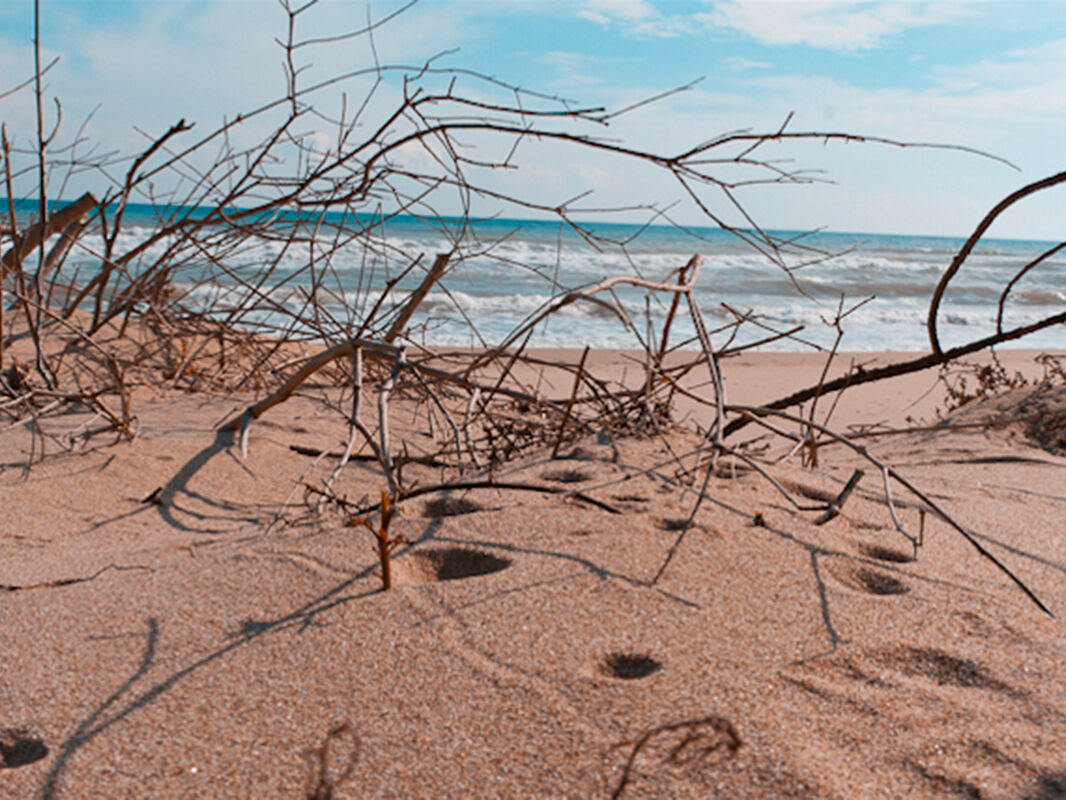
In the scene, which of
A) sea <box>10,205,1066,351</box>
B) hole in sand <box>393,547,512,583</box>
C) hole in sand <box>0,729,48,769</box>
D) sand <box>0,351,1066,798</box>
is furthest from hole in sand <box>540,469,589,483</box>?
hole in sand <box>0,729,48,769</box>

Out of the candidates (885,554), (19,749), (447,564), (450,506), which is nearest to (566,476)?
(450,506)

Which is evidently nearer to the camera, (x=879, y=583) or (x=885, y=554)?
(x=879, y=583)

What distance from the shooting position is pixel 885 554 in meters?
1.79

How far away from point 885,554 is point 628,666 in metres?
0.72

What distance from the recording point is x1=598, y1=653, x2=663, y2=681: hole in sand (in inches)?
54.1

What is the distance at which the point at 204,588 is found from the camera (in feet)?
5.42

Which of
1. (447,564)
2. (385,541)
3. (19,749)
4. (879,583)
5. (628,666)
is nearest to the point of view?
(19,749)

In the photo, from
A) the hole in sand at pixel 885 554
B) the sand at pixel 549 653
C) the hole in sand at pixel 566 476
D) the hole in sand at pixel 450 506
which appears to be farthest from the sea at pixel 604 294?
the hole in sand at pixel 885 554

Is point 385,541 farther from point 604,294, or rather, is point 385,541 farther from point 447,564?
point 604,294

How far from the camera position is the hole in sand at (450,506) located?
203 centimetres

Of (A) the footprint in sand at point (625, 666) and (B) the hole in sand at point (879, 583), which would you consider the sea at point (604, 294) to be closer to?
(B) the hole in sand at point (879, 583)

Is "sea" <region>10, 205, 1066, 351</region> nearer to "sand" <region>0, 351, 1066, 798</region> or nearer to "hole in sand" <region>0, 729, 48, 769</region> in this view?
"sand" <region>0, 351, 1066, 798</region>

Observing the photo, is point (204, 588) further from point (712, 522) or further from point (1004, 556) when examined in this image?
point (1004, 556)

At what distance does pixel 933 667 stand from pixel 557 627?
61cm
